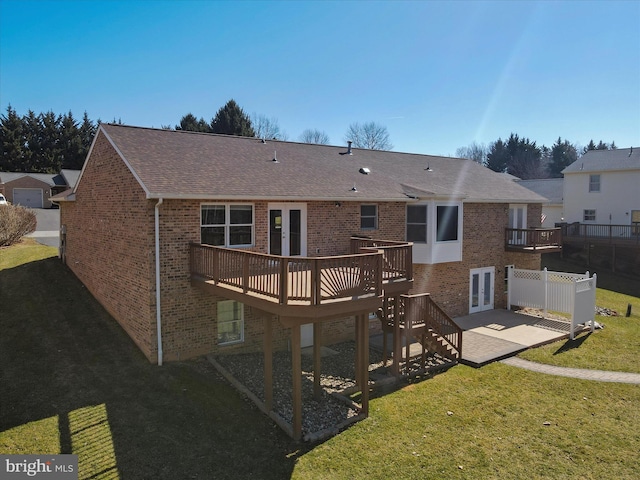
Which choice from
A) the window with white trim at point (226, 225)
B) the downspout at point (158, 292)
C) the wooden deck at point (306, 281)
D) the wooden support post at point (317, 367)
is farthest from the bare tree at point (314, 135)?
the wooden support post at point (317, 367)

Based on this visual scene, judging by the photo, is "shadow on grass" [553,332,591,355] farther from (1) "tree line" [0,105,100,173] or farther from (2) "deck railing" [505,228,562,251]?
(1) "tree line" [0,105,100,173]

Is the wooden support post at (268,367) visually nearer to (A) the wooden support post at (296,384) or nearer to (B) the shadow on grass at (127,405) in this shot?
(B) the shadow on grass at (127,405)

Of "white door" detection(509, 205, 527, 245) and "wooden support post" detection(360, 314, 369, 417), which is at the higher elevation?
"white door" detection(509, 205, 527, 245)

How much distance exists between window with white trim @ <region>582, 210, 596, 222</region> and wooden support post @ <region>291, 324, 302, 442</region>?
31755 mm

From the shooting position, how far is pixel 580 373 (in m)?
12.8

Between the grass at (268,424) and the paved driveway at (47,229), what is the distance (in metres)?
15.1

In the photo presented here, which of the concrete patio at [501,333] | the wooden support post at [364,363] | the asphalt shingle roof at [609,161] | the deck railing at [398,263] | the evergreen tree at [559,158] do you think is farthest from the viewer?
the evergreen tree at [559,158]

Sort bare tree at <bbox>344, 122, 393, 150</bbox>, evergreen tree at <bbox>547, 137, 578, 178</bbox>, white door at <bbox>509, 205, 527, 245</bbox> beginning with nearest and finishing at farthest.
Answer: white door at <bbox>509, 205, 527, 245</bbox>, bare tree at <bbox>344, 122, 393, 150</bbox>, evergreen tree at <bbox>547, 137, 578, 178</bbox>

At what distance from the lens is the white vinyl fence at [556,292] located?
16.6m

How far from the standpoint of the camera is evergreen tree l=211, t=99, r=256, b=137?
50.7m

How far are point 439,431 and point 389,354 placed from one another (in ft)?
14.6

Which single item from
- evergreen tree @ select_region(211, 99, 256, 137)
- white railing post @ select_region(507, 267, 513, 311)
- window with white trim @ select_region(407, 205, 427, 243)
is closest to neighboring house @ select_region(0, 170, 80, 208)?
evergreen tree @ select_region(211, 99, 256, 137)

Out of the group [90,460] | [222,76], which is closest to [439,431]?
[90,460]

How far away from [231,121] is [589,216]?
123 feet
